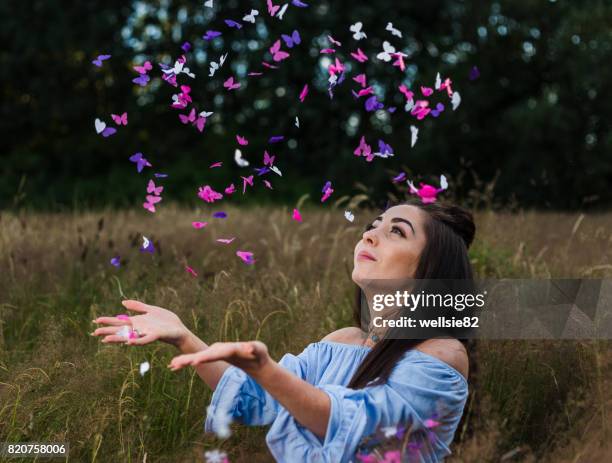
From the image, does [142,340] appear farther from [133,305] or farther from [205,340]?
[205,340]

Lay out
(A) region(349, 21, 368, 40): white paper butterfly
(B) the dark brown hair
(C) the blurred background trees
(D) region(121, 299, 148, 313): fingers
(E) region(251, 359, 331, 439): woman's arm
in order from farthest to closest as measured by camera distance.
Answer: (C) the blurred background trees → (A) region(349, 21, 368, 40): white paper butterfly → (B) the dark brown hair → (D) region(121, 299, 148, 313): fingers → (E) region(251, 359, 331, 439): woman's arm

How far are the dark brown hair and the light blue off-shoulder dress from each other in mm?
46

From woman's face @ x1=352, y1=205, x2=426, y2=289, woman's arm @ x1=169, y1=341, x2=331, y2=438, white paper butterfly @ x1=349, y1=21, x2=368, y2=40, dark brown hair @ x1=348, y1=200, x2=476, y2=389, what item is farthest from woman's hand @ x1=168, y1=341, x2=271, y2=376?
white paper butterfly @ x1=349, y1=21, x2=368, y2=40

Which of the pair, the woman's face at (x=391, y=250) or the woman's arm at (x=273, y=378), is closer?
the woman's arm at (x=273, y=378)

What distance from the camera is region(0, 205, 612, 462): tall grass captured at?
2.84 meters

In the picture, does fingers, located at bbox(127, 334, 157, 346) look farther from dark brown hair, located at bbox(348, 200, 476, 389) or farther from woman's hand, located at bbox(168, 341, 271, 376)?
dark brown hair, located at bbox(348, 200, 476, 389)

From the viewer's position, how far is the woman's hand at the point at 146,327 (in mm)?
2156

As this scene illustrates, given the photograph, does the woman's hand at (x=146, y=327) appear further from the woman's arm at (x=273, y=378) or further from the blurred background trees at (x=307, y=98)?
the blurred background trees at (x=307, y=98)

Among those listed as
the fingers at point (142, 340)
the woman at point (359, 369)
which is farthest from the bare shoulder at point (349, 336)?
the fingers at point (142, 340)

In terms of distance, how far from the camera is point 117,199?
15008 millimetres

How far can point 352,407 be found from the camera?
213cm

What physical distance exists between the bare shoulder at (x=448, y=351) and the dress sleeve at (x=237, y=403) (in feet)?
1.52

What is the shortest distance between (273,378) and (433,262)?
0.80 meters

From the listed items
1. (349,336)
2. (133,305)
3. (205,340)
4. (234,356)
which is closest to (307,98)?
(205,340)
